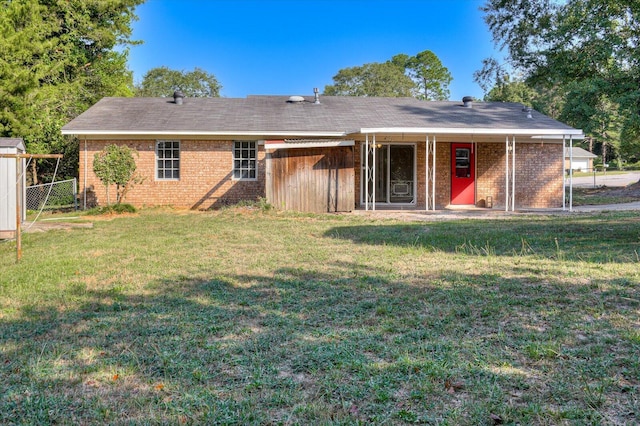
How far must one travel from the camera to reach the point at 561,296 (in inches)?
199

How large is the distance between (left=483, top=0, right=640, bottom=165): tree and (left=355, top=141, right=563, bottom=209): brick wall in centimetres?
386

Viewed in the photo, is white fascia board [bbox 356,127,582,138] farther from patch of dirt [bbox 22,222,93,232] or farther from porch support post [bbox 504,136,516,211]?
patch of dirt [bbox 22,222,93,232]

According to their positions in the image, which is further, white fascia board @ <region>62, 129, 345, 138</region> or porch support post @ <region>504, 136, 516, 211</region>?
white fascia board @ <region>62, 129, 345, 138</region>

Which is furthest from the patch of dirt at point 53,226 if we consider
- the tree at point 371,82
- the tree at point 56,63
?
the tree at point 371,82

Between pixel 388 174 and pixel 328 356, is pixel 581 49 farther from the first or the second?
pixel 328 356

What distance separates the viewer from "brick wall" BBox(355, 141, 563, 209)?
58.2 ft

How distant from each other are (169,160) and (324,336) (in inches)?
566

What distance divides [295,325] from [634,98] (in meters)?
18.7

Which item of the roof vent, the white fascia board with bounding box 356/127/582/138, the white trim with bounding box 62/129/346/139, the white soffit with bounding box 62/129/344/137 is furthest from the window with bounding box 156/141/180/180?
the white fascia board with bounding box 356/127/582/138

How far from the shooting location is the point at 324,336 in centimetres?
409

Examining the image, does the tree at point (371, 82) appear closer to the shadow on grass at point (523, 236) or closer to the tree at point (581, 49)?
the tree at point (581, 49)

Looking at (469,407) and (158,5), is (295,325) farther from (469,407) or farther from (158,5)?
(158,5)

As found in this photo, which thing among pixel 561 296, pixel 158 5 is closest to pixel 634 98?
pixel 561 296

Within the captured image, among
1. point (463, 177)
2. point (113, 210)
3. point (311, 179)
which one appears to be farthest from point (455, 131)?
point (113, 210)
